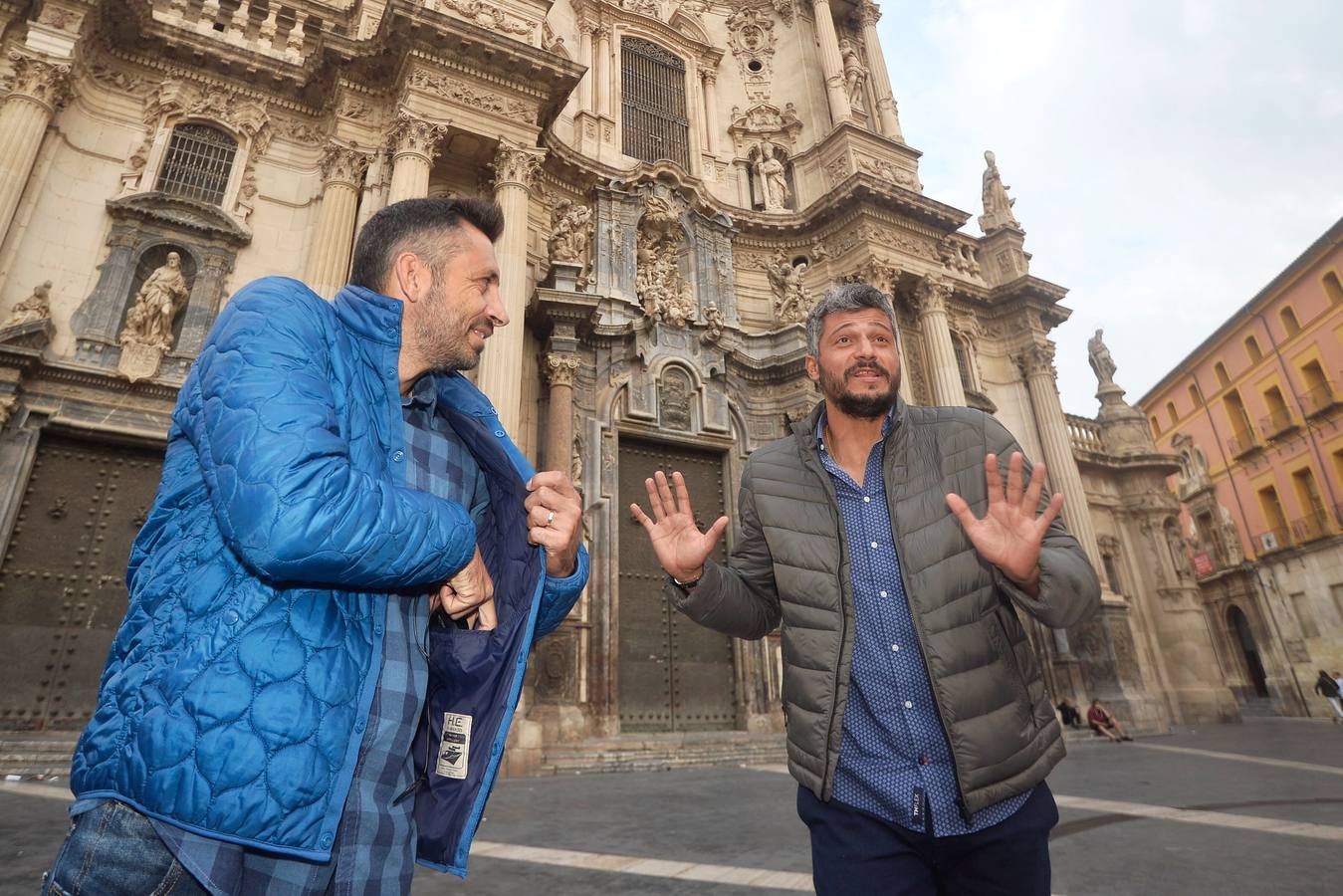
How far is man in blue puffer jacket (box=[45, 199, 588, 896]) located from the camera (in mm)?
1076

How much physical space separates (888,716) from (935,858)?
0.35m

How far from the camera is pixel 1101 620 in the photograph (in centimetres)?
1458

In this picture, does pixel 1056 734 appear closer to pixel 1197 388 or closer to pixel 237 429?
pixel 237 429

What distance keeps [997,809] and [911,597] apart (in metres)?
0.55

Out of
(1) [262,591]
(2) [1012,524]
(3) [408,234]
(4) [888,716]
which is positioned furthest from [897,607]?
(3) [408,234]

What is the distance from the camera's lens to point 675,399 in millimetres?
13539

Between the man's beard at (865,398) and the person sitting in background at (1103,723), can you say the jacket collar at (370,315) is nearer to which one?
the man's beard at (865,398)

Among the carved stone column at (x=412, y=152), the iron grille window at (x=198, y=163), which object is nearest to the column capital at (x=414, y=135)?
the carved stone column at (x=412, y=152)

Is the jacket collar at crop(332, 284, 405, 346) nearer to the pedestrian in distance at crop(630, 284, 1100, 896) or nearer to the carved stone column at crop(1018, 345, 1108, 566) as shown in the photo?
the pedestrian in distance at crop(630, 284, 1100, 896)

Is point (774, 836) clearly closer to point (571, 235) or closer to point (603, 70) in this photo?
point (571, 235)

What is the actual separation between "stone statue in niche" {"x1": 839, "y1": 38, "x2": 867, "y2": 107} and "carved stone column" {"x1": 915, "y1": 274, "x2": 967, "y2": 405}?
636 centimetres

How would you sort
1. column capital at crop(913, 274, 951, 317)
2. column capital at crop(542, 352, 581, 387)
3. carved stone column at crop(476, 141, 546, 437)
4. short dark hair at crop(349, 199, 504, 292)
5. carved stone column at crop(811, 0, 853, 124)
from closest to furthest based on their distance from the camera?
short dark hair at crop(349, 199, 504, 292) → carved stone column at crop(476, 141, 546, 437) → column capital at crop(542, 352, 581, 387) → column capital at crop(913, 274, 951, 317) → carved stone column at crop(811, 0, 853, 124)

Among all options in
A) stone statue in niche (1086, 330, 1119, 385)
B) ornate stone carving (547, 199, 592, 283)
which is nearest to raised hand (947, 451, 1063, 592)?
ornate stone carving (547, 199, 592, 283)

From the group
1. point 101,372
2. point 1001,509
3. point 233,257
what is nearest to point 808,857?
point 1001,509
